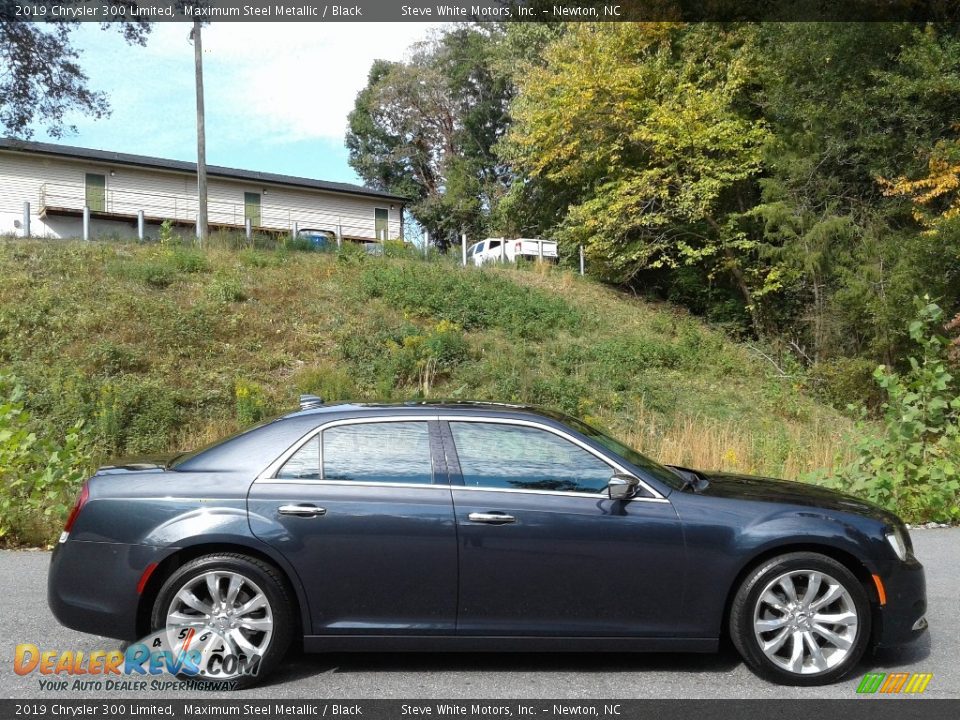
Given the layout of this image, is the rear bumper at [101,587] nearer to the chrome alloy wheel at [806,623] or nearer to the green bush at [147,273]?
the chrome alloy wheel at [806,623]

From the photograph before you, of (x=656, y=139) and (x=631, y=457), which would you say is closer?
(x=631, y=457)

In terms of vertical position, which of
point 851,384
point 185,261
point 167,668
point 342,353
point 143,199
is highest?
point 143,199

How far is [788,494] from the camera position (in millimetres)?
4777

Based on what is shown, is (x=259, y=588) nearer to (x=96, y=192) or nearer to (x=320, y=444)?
(x=320, y=444)

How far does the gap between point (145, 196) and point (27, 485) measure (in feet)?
94.1

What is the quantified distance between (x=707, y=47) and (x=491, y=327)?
1102 centimetres

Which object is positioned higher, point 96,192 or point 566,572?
point 96,192

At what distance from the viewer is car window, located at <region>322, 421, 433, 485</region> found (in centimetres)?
450

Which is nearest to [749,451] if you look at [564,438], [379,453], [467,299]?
[564,438]

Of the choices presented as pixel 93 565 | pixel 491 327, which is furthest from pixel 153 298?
pixel 93 565

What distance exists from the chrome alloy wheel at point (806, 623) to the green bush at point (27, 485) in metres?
6.25

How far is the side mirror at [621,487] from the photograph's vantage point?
4.36 metres

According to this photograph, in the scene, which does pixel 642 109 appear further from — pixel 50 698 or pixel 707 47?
pixel 50 698
